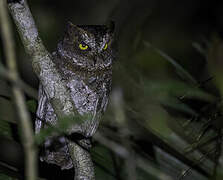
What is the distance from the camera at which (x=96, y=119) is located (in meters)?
2.79

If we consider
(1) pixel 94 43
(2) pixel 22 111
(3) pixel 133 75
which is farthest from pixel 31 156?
(1) pixel 94 43

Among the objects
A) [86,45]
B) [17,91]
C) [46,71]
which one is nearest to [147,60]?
[86,45]

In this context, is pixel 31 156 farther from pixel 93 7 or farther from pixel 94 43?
pixel 93 7

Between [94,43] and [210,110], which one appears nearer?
[210,110]

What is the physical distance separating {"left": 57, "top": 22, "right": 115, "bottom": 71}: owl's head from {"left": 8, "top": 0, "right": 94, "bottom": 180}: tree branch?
0.92 m

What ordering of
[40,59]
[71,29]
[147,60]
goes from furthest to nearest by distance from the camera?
1. [147,60]
2. [71,29]
3. [40,59]

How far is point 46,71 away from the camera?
161 cm

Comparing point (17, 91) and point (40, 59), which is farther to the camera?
point (40, 59)

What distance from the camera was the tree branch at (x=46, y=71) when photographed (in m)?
1.56

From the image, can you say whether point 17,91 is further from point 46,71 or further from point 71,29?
point 71,29

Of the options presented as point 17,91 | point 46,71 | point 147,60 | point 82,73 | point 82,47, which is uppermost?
point 147,60

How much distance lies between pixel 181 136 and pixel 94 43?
94 cm

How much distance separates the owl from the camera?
8.35 ft

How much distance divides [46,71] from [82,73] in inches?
39.8
